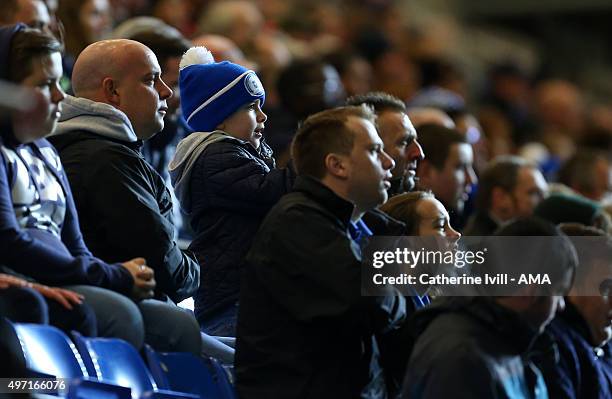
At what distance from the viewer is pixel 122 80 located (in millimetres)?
4840

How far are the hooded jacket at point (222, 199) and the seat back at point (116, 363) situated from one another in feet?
2.84

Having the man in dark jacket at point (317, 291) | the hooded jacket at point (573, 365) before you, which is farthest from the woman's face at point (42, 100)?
the hooded jacket at point (573, 365)

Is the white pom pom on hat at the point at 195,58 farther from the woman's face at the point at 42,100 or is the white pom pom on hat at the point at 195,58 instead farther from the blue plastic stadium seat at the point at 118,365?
the blue plastic stadium seat at the point at 118,365

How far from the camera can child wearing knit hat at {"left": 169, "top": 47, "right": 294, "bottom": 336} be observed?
4.88 metres

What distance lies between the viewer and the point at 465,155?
21.5 feet

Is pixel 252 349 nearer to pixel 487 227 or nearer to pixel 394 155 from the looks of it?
pixel 394 155

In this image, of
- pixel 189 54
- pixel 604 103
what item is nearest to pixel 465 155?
pixel 189 54

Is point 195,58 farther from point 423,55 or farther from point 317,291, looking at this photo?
point 423,55

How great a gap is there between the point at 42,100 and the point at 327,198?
890mm

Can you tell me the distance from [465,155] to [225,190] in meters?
1.96

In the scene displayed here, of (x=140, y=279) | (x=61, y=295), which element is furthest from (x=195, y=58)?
(x=61, y=295)

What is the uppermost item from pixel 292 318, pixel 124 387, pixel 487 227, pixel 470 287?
pixel 487 227

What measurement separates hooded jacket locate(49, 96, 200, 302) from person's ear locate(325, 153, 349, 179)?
598mm

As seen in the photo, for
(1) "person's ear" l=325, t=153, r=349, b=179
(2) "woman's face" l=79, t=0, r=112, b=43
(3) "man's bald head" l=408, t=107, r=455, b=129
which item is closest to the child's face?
(1) "person's ear" l=325, t=153, r=349, b=179
